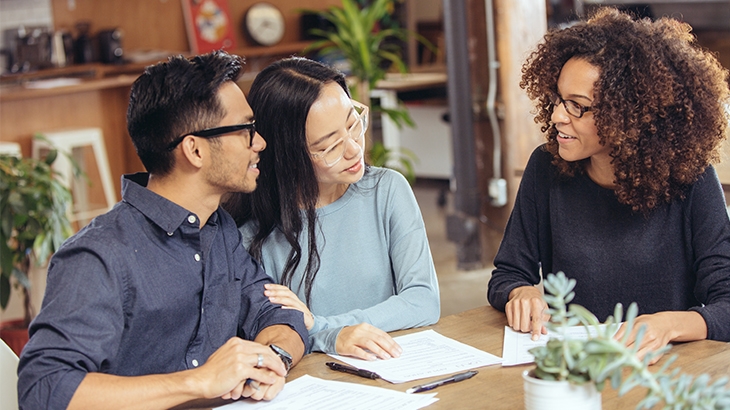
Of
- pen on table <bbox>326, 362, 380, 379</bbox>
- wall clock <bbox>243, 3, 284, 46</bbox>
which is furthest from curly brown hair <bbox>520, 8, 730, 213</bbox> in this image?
wall clock <bbox>243, 3, 284, 46</bbox>

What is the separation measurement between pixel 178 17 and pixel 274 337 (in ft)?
19.6

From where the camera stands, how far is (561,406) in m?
1.15

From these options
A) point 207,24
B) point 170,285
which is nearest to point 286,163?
point 170,285

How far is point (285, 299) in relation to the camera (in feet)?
5.95

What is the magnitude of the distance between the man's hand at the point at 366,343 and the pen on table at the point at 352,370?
0.06m

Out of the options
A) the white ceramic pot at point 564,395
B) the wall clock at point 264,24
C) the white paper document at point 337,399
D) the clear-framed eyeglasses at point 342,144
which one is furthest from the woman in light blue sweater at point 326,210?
the wall clock at point 264,24

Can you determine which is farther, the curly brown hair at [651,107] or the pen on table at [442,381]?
the curly brown hair at [651,107]

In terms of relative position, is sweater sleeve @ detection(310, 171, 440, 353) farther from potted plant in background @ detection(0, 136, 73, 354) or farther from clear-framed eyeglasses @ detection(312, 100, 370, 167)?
potted plant in background @ detection(0, 136, 73, 354)

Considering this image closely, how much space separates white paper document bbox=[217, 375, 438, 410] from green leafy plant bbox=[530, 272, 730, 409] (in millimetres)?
292

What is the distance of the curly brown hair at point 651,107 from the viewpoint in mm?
1765

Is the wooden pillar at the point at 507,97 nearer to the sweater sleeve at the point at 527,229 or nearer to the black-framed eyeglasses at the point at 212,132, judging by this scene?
the sweater sleeve at the point at 527,229

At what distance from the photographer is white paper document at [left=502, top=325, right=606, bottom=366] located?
5.16ft

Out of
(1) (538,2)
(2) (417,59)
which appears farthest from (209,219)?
(2) (417,59)

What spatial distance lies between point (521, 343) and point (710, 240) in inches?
18.3
